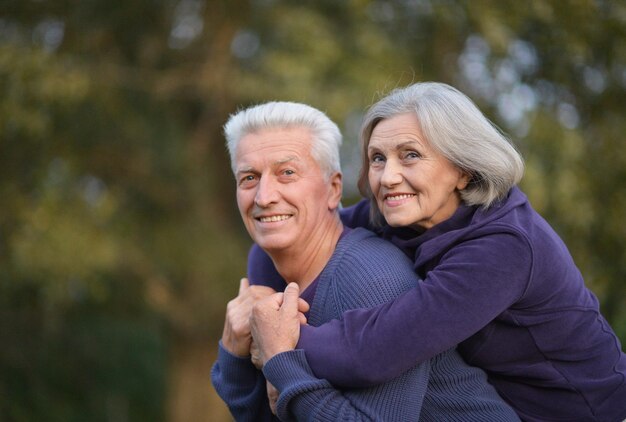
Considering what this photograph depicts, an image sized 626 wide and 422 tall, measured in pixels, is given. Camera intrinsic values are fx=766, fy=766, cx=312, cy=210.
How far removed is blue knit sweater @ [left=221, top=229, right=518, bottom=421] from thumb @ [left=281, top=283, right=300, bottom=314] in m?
0.08

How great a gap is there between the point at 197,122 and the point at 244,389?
4753 millimetres

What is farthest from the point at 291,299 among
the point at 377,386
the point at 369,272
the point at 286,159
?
the point at 286,159

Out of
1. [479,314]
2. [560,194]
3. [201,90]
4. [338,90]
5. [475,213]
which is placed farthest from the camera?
[201,90]

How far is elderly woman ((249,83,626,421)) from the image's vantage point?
2.11 m

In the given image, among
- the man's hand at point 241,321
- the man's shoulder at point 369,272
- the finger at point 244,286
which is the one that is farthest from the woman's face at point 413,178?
the finger at point 244,286

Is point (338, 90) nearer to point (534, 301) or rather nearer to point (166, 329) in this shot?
point (166, 329)

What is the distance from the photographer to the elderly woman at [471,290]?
83.0 inches

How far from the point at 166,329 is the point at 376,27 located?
370 cm

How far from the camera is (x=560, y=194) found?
5.41 metres

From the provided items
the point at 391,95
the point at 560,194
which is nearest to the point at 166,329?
the point at 560,194

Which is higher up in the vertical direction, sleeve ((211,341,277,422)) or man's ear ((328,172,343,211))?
man's ear ((328,172,343,211))

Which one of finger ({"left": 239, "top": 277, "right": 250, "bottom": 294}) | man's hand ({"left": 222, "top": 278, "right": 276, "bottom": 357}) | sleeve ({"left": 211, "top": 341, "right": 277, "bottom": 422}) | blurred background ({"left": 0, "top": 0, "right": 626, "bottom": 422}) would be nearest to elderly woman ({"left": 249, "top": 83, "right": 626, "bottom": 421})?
man's hand ({"left": 222, "top": 278, "right": 276, "bottom": 357})

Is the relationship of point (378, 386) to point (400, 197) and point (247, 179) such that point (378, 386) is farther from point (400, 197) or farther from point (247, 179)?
point (247, 179)

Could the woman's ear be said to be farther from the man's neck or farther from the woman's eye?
the man's neck
